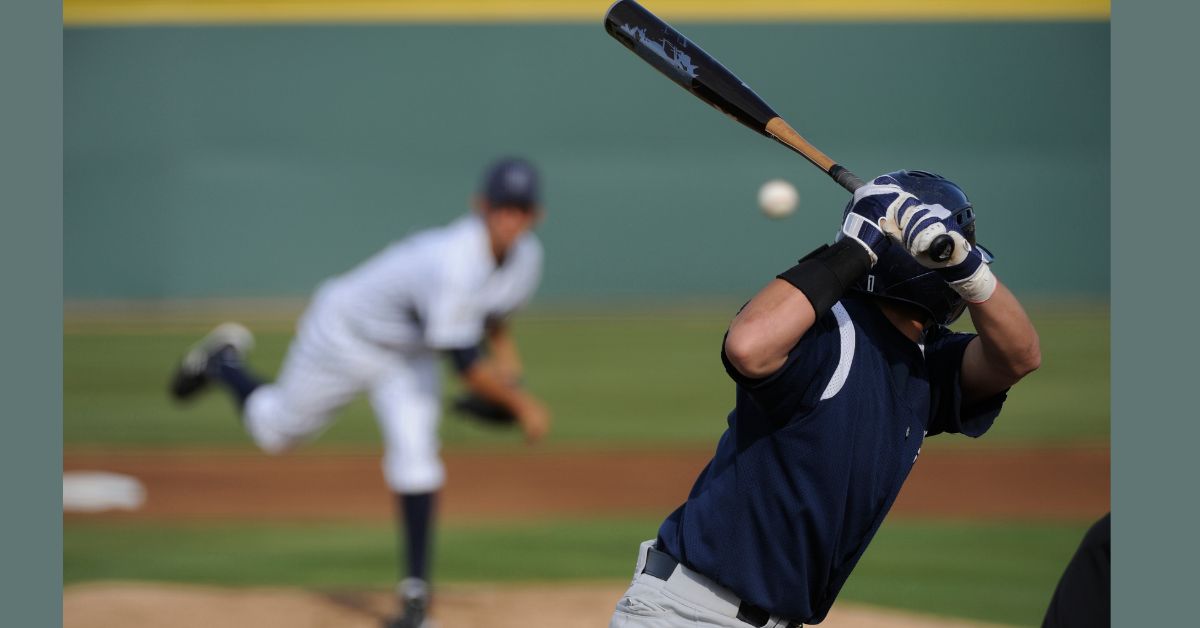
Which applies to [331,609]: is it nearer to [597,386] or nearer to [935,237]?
[935,237]

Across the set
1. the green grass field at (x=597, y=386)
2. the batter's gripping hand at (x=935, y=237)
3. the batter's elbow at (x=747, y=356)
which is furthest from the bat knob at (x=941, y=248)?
the green grass field at (x=597, y=386)

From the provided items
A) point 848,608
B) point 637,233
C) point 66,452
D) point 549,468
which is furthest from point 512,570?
point 637,233

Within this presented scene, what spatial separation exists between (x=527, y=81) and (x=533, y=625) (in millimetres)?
11598

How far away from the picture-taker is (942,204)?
2238mm

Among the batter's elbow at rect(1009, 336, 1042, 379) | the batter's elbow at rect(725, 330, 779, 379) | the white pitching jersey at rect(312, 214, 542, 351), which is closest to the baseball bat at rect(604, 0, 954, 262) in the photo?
the batter's elbow at rect(1009, 336, 1042, 379)

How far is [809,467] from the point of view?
215 centimetres

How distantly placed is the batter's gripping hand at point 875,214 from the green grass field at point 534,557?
308 centimetres

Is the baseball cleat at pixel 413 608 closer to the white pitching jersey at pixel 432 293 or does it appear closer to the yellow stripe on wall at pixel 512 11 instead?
the white pitching jersey at pixel 432 293

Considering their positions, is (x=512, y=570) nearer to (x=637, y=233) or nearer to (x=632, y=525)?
(x=632, y=525)

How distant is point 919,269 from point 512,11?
1318cm

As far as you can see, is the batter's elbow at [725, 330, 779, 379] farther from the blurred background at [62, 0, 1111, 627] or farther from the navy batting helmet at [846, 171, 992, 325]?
the blurred background at [62, 0, 1111, 627]

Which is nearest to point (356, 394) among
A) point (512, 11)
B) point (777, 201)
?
point (777, 201)

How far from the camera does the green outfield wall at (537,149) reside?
1410cm

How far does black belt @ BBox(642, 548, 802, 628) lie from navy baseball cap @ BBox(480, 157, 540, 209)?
2.55m
